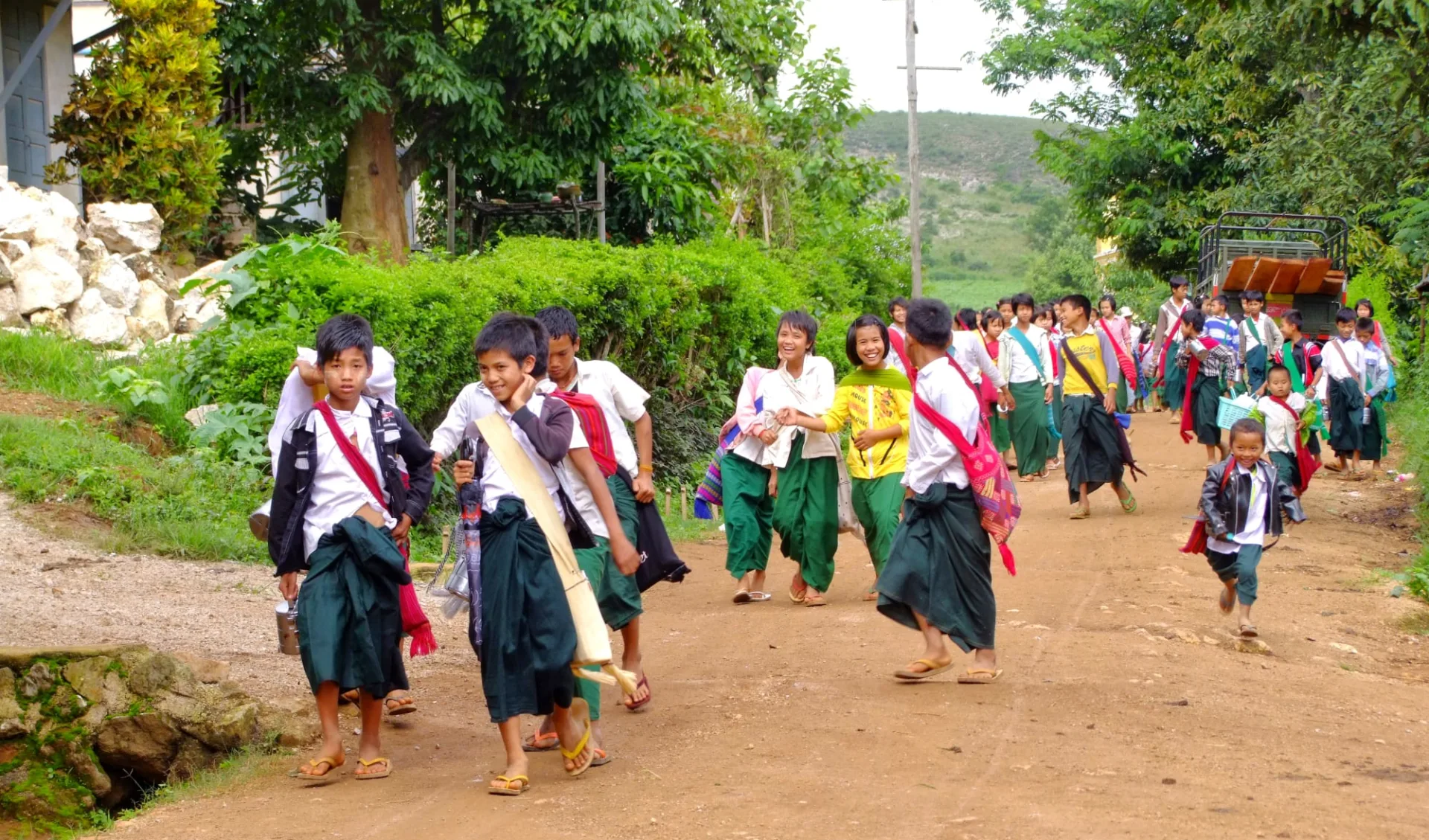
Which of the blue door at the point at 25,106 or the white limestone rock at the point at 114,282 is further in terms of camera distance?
the blue door at the point at 25,106

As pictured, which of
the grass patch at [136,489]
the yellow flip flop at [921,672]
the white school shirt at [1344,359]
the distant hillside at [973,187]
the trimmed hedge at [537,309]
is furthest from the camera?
the distant hillside at [973,187]

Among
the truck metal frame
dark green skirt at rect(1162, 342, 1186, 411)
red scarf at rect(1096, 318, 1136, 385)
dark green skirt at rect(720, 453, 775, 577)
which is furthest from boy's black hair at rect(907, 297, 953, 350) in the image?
the truck metal frame

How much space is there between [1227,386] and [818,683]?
343 inches

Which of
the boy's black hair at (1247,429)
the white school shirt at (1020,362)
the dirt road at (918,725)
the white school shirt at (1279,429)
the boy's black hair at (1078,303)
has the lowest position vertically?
the dirt road at (918,725)

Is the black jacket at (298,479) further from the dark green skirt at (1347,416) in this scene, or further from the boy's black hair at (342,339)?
the dark green skirt at (1347,416)

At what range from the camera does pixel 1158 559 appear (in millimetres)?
10562

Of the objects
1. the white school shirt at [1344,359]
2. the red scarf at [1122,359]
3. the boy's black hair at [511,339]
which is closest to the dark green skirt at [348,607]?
the boy's black hair at [511,339]

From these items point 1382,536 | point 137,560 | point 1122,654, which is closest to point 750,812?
point 1122,654

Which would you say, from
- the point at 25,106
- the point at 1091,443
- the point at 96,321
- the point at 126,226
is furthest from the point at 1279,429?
the point at 25,106

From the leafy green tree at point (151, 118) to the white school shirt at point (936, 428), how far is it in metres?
10.2

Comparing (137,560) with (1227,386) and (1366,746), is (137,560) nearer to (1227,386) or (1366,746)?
(1366,746)

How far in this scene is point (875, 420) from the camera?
8.81 meters

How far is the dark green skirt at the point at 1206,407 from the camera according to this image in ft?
46.8

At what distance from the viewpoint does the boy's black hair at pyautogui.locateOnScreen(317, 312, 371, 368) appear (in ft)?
18.3
